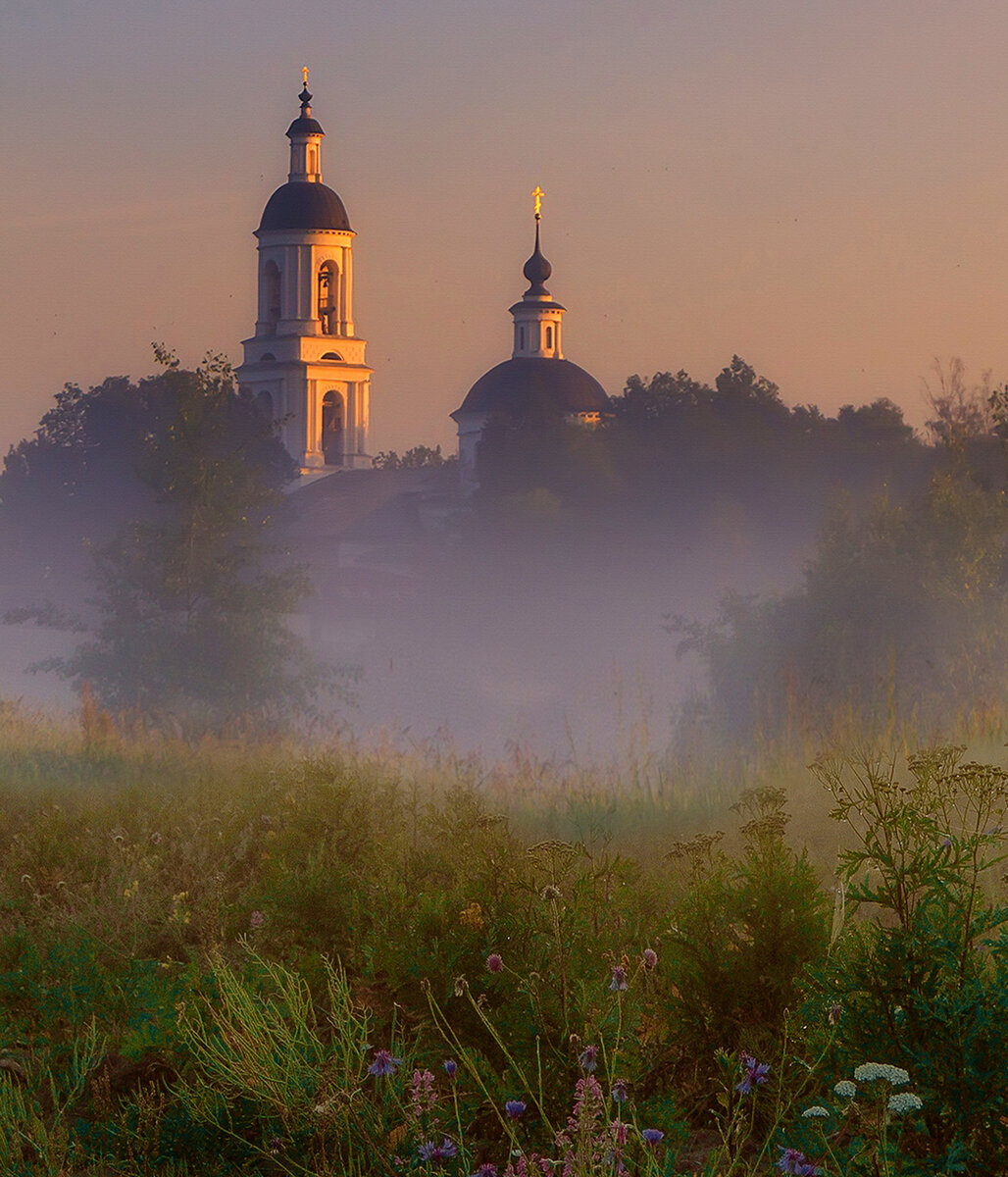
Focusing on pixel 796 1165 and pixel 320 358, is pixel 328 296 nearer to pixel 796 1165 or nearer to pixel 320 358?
pixel 320 358

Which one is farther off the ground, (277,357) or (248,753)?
(277,357)

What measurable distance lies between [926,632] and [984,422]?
3137 mm

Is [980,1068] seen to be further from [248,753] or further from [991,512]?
[991,512]

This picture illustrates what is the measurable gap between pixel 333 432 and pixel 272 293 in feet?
23.3

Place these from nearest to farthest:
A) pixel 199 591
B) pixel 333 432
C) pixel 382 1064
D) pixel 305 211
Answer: pixel 382 1064 → pixel 199 591 → pixel 305 211 → pixel 333 432

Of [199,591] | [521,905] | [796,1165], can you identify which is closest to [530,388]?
[199,591]

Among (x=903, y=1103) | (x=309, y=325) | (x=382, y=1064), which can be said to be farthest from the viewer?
(x=309, y=325)

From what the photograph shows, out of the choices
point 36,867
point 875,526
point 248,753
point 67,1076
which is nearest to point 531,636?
point 875,526

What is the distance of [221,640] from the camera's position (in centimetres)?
2708

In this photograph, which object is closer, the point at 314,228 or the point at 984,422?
the point at 984,422

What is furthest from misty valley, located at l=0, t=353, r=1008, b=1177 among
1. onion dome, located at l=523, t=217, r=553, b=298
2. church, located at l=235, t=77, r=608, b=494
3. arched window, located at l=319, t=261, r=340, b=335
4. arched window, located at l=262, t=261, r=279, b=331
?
onion dome, located at l=523, t=217, r=553, b=298

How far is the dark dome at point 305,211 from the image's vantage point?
62531mm

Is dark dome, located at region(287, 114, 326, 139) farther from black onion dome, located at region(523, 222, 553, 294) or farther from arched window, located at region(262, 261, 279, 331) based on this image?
black onion dome, located at region(523, 222, 553, 294)

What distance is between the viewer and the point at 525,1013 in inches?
139
